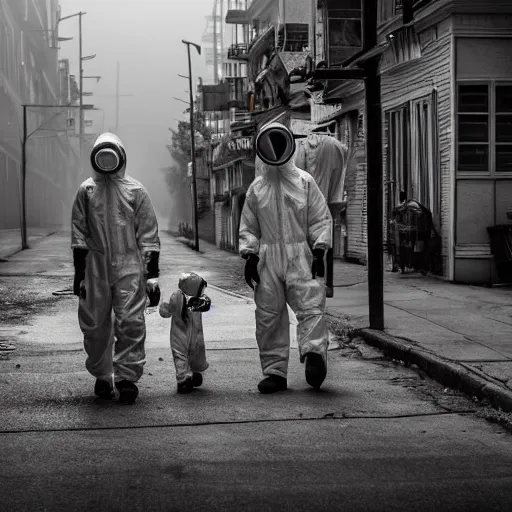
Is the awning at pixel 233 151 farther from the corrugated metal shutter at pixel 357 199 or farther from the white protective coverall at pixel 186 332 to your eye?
the white protective coverall at pixel 186 332

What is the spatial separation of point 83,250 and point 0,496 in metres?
2.89

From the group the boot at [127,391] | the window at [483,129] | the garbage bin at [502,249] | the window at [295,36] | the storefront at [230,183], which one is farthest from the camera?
the storefront at [230,183]

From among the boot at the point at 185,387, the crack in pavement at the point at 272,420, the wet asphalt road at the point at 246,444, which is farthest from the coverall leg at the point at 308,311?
the crack in pavement at the point at 272,420

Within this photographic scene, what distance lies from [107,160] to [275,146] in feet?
4.24

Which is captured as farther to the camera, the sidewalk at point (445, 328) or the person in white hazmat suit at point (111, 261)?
the sidewalk at point (445, 328)

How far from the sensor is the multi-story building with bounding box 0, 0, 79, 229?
57.5 meters

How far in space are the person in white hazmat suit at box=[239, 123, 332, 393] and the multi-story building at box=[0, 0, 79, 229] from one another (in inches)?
1262

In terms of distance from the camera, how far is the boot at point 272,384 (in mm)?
7156

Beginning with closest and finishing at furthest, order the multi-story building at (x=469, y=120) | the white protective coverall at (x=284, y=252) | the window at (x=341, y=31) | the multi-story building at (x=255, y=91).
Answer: the white protective coverall at (x=284, y=252) < the multi-story building at (x=469, y=120) < the window at (x=341, y=31) < the multi-story building at (x=255, y=91)

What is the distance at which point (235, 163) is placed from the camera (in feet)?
167

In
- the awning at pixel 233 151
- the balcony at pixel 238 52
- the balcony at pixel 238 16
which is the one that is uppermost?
the balcony at pixel 238 16

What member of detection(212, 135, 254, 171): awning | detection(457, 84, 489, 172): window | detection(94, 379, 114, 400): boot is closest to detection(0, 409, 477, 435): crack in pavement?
detection(94, 379, 114, 400): boot

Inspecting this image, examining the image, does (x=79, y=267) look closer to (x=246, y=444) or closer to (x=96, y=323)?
(x=96, y=323)

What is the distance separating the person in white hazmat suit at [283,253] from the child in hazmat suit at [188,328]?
1.46ft
